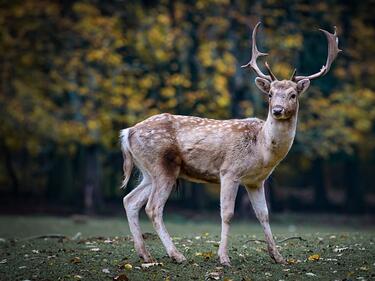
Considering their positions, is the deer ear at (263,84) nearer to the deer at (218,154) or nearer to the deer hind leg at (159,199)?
the deer at (218,154)

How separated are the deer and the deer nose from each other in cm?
1

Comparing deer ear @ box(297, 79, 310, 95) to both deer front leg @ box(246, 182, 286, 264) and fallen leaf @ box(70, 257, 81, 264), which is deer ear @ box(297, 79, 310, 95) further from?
fallen leaf @ box(70, 257, 81, 264)

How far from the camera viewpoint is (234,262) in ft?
30.2

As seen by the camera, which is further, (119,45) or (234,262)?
(119,45)

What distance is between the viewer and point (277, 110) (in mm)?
8945

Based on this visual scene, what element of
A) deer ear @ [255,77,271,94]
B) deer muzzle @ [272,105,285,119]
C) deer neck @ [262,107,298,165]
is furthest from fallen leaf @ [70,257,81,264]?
deer ear @ [255,77,271,94]

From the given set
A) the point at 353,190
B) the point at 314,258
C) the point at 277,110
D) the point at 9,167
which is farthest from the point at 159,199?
the point at 353,190

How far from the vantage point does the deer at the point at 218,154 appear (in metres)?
9.23

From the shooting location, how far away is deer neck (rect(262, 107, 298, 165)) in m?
9.22

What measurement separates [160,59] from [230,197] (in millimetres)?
14676

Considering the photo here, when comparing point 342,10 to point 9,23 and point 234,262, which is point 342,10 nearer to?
point 9,23

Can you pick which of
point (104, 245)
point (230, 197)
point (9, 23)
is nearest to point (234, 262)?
point (230, 197)

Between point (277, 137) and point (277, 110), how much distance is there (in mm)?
436

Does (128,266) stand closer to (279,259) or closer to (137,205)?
(137,205)
